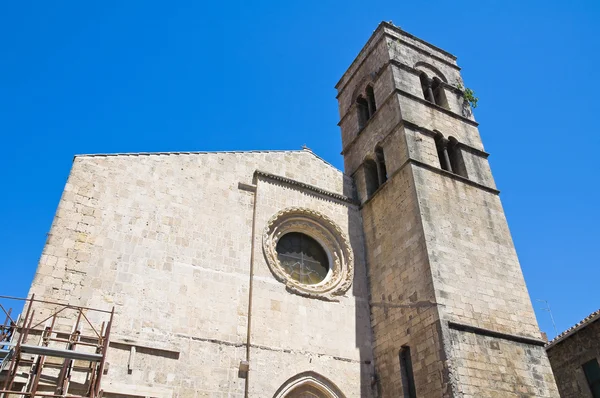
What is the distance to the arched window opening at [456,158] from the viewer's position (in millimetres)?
13961

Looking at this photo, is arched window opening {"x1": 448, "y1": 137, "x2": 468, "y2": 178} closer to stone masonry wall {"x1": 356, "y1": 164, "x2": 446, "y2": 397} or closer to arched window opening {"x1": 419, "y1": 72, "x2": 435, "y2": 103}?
arched window opening {"x1": 419, "y1": 72, "x2": 435, "y2": 103}

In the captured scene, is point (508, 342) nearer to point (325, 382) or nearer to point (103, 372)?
point (325, 382)

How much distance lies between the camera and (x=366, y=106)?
1692cm

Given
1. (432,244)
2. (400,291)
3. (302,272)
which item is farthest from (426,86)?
(302,272)

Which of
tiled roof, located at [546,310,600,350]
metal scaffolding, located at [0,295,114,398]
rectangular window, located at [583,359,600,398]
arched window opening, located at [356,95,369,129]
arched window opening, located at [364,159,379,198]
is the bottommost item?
metal scaffolding, located at [0,295,114,398]

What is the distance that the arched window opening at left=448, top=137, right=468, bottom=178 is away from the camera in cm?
1396

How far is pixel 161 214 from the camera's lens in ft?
35.7

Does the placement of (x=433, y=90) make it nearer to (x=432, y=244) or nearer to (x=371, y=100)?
(x=371, y=100)

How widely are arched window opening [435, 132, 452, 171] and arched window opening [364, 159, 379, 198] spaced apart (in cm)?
192

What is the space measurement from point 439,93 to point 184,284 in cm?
1075

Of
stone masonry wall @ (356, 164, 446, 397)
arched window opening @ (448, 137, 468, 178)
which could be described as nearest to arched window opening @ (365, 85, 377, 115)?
arched window opening @ (448, 137, 468, 178)

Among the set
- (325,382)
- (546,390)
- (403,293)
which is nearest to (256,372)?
(325,382)

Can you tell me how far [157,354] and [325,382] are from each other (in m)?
3.69

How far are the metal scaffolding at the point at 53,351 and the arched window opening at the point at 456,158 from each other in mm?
9986
